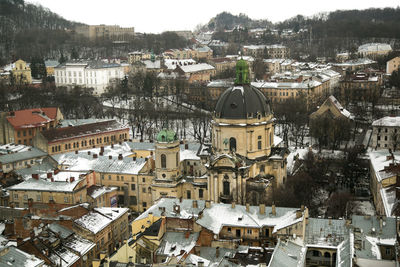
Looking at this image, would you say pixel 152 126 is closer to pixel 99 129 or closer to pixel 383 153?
pixel 99 129

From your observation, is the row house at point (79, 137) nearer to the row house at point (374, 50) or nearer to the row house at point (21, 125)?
the row house at point (21, 125)

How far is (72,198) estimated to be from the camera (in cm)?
5706

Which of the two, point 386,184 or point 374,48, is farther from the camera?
point 374,48

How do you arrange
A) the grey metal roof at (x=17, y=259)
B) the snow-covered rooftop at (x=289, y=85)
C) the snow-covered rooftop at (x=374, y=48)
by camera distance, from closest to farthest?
the grey metal roof at (x=17, y=259) → the snow-covered rooftop at (x=289, y=85) → the snow-covered rooftop at (x=374, y=48)

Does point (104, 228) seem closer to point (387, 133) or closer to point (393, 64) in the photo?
point (387, 133)

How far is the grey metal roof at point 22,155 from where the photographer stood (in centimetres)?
7062

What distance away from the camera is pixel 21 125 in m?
83.9

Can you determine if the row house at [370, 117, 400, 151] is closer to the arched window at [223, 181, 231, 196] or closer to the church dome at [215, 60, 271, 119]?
the church dome at [215, 60, 271, 119]

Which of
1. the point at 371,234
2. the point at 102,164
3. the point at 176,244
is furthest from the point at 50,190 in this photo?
the point at 371,234

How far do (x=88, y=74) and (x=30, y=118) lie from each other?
5730cm

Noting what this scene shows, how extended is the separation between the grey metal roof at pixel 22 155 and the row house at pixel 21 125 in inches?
319

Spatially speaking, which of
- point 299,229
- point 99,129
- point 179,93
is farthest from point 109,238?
point 179,93

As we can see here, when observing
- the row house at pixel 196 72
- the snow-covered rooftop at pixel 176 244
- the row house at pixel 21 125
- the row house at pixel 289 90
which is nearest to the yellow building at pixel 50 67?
the row house at pixel 196 72

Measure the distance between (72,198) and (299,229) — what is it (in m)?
26.1
